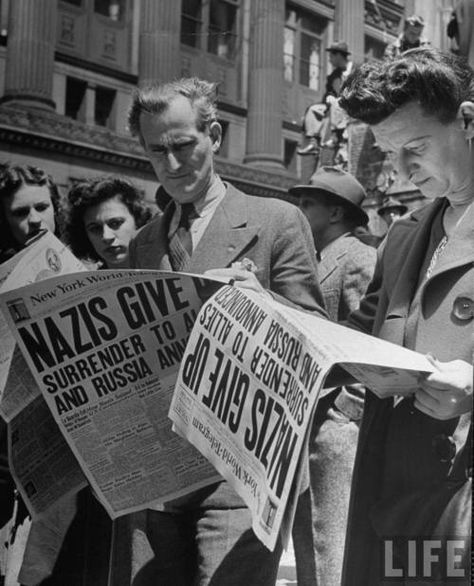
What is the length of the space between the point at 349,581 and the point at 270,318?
533 millimetres

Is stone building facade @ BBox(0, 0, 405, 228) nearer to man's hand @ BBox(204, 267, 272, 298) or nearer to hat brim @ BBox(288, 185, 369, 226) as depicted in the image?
hat brim @ BBox(288, 185, 369, 226)

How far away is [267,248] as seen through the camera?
8.39 ft

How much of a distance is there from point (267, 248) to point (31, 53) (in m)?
13.0

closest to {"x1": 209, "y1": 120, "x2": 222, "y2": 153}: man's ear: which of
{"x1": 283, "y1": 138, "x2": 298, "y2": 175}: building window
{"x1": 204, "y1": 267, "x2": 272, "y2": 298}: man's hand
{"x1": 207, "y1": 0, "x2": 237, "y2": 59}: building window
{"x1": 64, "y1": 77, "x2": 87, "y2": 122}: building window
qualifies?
{"x1": 204, "y1": 267, "x2": 272, "y2": 298}: man's hand

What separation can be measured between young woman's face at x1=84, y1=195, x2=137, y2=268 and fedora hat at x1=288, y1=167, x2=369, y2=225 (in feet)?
4.75

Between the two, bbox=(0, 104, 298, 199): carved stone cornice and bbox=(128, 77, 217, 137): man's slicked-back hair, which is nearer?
bbox=(128, 77, 217, 137): man's slicked-back hair

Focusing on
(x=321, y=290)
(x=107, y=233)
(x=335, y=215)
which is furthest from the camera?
(x=335, y=215)

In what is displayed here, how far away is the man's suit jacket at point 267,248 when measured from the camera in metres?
2.54

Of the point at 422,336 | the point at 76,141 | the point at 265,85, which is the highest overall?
the point at 265,85

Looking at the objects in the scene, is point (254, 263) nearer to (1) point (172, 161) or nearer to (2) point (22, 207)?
(1) point (172, 161)

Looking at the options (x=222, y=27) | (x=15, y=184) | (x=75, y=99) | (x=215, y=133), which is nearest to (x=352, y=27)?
(x=222, y=27)

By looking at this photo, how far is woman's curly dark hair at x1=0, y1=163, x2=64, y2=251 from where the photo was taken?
3.59 meters

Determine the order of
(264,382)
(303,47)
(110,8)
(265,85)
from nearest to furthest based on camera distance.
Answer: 1. (264,382)
2. (110,8)
3. (265,85)
4. (303,47)

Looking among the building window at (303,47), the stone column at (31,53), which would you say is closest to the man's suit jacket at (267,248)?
the stone column at (31,53)
